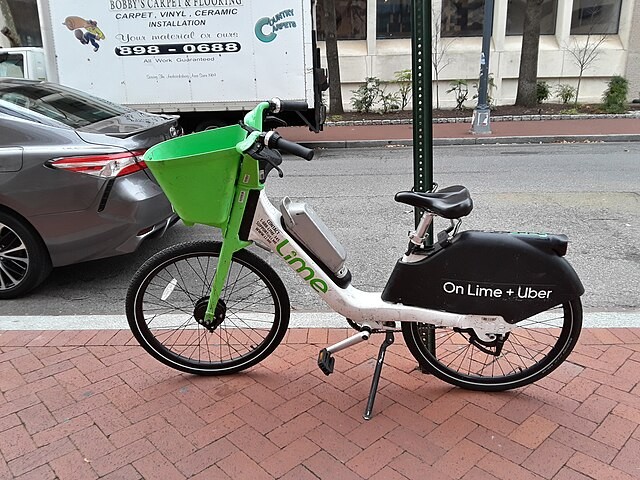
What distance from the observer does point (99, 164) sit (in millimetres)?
4055

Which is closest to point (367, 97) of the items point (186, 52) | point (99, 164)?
point (186, 52)

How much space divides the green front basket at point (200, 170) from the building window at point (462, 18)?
18.7m

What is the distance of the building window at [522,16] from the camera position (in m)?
19.8

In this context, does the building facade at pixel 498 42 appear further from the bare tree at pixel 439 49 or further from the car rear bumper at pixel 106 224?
the car rear bumper at pixel 106 224

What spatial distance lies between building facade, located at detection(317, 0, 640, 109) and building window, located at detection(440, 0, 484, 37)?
3cm

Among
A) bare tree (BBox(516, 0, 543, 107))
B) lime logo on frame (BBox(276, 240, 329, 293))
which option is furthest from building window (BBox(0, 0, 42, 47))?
lime logo on frame (BBox(276, 240, 329, 293))

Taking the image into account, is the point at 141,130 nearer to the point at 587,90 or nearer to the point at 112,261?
the point at 112,261

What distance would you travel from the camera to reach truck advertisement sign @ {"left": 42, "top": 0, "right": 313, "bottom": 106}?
34.9 feet

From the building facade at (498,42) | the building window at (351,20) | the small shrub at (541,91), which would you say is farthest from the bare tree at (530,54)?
the building window at (351,20)

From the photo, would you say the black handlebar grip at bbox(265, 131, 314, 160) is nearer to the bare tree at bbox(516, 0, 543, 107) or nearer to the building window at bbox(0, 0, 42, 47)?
the bare tree at bbox(516, 0, 543, 107)

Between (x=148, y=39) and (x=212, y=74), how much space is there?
54.0 inches

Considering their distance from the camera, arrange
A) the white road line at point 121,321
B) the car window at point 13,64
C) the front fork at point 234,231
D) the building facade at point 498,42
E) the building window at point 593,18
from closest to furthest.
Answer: the front fork at point 234,231 < the white road line at point 121,321 < the car window at point 13,64 < the building facade at point 498,42 < the building window at point 593,18

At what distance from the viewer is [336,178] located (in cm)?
873

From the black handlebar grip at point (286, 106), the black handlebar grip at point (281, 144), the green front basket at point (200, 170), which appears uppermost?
→ the black handlebar grip at point (286, 106)
